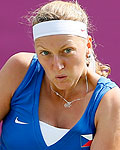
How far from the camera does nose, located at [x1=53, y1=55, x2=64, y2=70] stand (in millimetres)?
1439

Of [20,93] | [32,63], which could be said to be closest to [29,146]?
[20,93]

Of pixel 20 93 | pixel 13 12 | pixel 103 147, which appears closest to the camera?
pixel 103 147

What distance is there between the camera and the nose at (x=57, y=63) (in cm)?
144

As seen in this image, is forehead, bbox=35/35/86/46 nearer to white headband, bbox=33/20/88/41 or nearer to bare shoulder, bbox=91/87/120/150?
white headband, bbox=33/20/88/41

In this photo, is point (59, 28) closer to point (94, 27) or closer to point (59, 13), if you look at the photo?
point (59, 13)

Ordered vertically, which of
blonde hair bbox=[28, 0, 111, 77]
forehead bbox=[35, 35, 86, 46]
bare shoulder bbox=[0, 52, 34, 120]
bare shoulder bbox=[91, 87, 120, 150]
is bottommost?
bare shoulder bbox=[91, 87, 120, 150]

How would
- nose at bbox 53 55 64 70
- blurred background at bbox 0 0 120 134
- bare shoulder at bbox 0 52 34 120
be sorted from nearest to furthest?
1. nose at bbox 53 55 64 70
2. bare shoulder at bbox 0 52 34 120
3. blurred background at bbox 0 0 120 134

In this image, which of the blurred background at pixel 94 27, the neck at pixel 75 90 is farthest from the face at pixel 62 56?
the blurred background at pixel 94 27

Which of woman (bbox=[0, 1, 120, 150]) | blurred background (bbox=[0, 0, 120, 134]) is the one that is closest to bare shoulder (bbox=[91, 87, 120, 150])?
woman (bbox=[0, 1, 120, 150])

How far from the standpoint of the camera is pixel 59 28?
1.47 m

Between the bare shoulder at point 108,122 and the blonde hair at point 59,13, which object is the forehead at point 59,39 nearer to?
the blonde hair at point 59,13

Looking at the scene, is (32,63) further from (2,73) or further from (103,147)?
(103,147)

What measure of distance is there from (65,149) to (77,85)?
0.87ft

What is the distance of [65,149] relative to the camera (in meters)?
1.54
